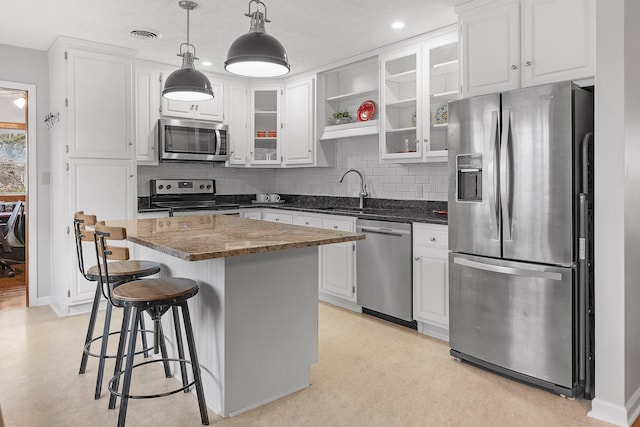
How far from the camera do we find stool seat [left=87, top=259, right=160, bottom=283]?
2.57m

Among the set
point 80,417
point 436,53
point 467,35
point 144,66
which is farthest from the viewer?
point 144,66

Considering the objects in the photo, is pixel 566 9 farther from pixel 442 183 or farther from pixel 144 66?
pixel 144 66

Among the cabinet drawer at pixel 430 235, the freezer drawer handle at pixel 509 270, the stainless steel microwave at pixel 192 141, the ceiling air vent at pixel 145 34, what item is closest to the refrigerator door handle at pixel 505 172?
the freezer drawer handle at pixel 509 270

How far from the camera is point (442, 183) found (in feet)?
13.7

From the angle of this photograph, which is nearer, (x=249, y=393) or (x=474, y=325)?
(x=249, y=393)

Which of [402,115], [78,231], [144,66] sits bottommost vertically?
[78,231]

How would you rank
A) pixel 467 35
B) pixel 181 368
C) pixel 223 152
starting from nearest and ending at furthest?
pixel 181 368 < pixel 467 35 < pixel 223 152

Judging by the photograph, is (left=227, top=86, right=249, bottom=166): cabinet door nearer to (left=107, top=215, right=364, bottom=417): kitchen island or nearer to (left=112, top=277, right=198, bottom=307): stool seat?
(left=107, top=215, right=364, bottom=417): kitchen island

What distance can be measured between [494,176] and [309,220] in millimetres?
2258

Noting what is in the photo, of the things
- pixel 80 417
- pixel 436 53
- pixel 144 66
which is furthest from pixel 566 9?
pixel 144 66

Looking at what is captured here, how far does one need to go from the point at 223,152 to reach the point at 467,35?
3.07 meters

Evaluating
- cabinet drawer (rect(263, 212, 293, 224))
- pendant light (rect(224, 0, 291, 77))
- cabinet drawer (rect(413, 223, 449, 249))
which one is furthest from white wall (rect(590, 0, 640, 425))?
cabinet drawer (rect(263, 212, 293, 224))

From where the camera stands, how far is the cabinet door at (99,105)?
4.12 meters

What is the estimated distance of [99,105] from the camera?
426cm
